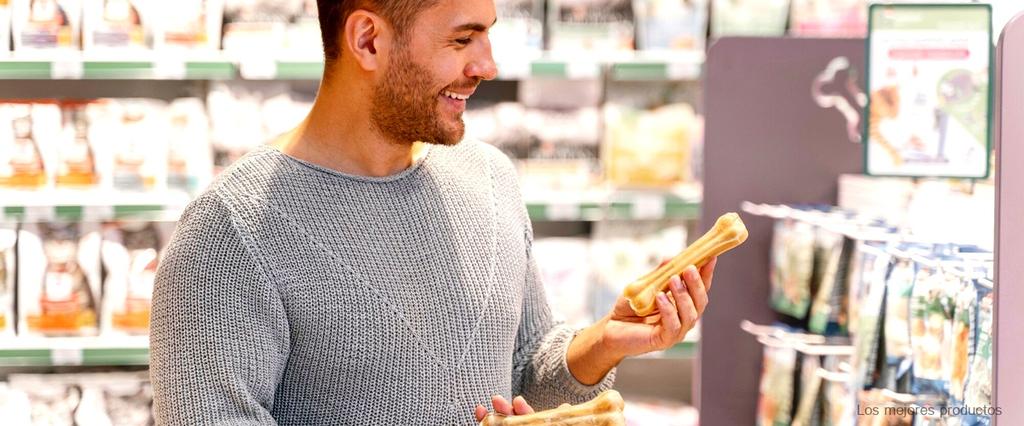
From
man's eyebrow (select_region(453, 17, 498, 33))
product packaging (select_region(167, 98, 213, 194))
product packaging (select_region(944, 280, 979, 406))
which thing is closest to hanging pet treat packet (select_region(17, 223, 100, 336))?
product packaging (select_region(167, 98, 213, 194))

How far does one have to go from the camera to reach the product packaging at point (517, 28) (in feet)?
11.9

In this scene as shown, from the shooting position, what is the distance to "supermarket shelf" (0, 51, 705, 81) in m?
3.37

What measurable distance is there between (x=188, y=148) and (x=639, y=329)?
7.26ft

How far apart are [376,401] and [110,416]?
2305 millimetres

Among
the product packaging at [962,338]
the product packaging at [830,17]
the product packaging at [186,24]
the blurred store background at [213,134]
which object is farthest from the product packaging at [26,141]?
the product packaging at [962,338]

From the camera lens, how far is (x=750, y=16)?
3.70 metres

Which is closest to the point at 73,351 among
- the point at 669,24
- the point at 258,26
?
the point at 258,26

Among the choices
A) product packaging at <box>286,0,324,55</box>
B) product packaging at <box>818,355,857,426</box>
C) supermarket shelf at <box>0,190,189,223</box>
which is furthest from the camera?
product packaging at <box>286,0,324,55</box>

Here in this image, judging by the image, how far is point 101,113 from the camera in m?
3.53

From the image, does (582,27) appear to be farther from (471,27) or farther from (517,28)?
(471,27)

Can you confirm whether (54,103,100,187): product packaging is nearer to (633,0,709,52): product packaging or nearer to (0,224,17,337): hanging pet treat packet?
(0,224,17,337): hanging pet treat packet

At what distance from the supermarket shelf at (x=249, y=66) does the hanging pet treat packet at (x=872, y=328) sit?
137cm

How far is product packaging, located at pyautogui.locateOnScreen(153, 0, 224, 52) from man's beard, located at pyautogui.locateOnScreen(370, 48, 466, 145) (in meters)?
2.07

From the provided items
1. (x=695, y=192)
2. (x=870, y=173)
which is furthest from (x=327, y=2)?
(x=695, y=192)
